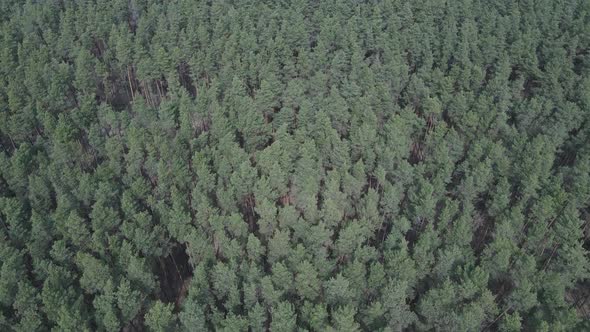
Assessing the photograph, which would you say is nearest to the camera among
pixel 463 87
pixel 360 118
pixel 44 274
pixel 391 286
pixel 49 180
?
pixel 391 286

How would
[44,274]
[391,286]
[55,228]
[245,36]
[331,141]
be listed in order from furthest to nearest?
[245,36], [331,141], [55,228], [44,274], [391,286]

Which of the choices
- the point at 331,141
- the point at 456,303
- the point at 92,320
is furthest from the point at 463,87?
the point at 92,320

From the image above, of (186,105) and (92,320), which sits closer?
(92,320)

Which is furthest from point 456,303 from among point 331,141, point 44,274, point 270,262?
point 44,274

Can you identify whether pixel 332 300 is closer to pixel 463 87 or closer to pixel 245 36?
pixel 463 87

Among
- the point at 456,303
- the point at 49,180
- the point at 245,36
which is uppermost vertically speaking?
the point at 245,36

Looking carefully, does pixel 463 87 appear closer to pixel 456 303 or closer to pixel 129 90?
pixel 456 303

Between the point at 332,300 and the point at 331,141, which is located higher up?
the point at 331,141
